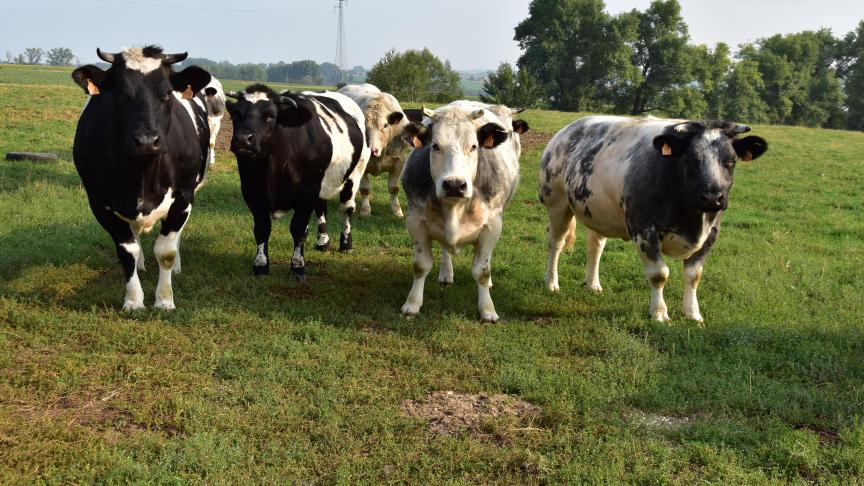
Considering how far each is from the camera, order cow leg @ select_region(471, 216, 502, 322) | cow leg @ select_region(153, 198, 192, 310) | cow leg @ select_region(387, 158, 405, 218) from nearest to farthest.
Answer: cow leg @ select_region(153, 198, 192, 310)
cow leg @ select_region(471, 216, 502, 322)
cow leg @ select_region(387, 158, 405, 218)

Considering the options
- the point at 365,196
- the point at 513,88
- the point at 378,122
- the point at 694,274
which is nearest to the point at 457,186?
the point at 694,274

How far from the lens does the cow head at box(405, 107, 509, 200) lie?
19.6 feet

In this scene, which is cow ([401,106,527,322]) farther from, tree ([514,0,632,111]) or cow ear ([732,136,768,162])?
tree ([514,0,632,111])

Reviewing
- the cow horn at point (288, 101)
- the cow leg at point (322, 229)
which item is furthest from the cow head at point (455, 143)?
the cow leg at point (322, 229)

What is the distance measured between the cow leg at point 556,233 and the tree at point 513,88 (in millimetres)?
50865

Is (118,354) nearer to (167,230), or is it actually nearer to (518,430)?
(167,230)

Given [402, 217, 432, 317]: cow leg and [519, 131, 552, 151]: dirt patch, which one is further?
[519, 131, 552, 151]: dirt patch

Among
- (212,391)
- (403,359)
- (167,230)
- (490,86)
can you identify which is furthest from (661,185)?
(490,86)

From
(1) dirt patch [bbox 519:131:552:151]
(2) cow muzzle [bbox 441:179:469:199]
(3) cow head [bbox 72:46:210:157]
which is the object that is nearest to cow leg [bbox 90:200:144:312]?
(3) cow head [bbox 72:46:210:157]

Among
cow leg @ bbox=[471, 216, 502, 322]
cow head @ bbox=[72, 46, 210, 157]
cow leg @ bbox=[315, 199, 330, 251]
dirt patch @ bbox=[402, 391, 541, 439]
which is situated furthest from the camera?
cow leg @ bbox=[315, 199, 330, 251]

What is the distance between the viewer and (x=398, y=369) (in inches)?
214

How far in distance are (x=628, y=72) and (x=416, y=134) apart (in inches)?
2333

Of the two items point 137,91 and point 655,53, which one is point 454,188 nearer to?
point 137,91

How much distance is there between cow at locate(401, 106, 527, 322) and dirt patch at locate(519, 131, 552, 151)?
13.7 m
